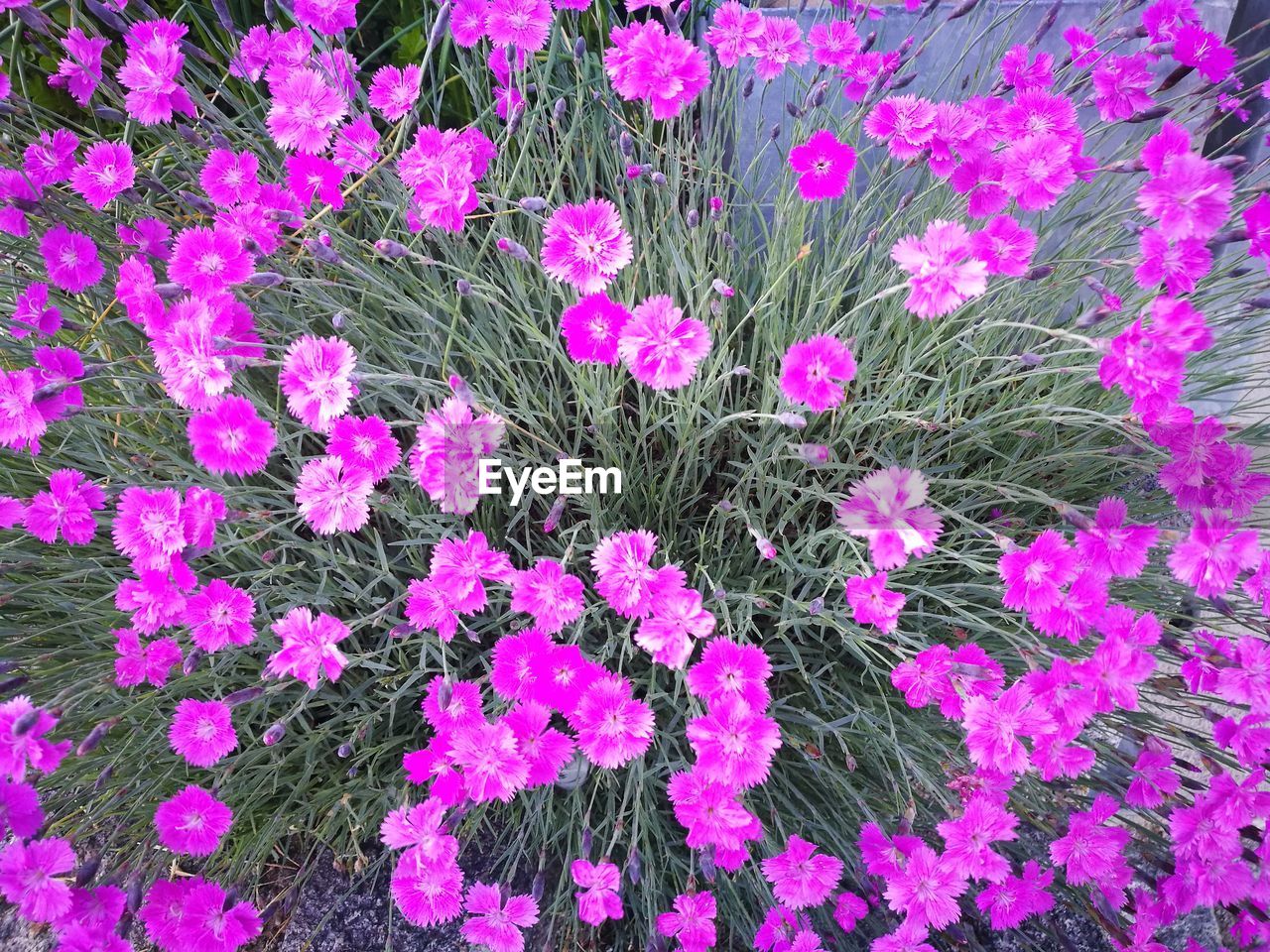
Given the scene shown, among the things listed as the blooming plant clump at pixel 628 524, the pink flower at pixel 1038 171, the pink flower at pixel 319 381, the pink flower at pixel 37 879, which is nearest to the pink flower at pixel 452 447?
the blooming plant clump at pixel 628 524

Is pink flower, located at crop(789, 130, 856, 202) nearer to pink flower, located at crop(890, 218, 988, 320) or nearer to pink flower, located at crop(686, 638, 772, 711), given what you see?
pink flower, located at crop(890, 218, 988, 320)

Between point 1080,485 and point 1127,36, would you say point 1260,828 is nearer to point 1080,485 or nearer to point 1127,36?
point 1080,485

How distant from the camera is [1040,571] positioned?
116cm

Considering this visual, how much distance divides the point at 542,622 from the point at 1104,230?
4.86ft

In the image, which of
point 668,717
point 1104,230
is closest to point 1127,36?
point 1104,230

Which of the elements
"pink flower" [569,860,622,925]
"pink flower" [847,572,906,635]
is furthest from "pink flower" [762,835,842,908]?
"pink flower" [847,572,906,635]

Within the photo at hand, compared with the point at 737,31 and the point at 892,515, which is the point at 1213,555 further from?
the point at 737,31

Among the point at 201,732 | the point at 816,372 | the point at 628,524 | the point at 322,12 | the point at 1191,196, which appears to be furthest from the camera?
the point at 628,524

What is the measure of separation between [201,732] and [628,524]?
2.77ft

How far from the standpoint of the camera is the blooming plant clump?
45.4 inches

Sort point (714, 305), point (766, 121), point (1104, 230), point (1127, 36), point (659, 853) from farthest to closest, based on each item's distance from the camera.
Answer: point (766, 121) → point (1104, 230) → point (659, 853) → point (1127, 36) → point (714, 305)

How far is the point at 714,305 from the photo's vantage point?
1.39 meters

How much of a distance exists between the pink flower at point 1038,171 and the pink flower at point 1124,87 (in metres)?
0.23

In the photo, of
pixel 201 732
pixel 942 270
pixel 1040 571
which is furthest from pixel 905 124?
pixel 201 732
